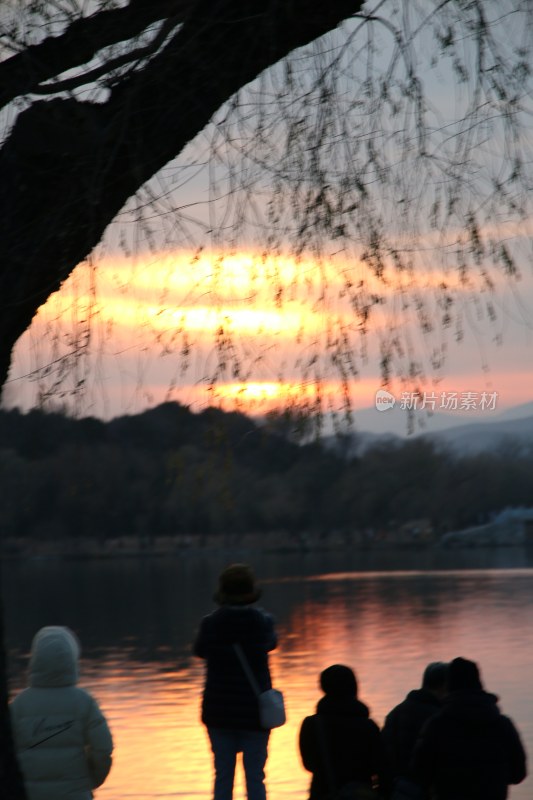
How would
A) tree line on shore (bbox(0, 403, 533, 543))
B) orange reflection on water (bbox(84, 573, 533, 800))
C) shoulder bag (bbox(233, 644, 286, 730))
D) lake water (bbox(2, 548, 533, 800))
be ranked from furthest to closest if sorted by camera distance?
tree line on shore (bbox(0, 403, 533, 543)) < lake water (bbox(2, 548, 533, 800)) < orange reflection on water (bbox(84, 573, 533, 800)) < shoulder bag (bbox(233, 644, 286, 730))

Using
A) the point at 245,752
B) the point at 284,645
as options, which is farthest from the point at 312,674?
the point at 245,752

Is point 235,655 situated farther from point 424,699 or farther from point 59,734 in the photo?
point 59,734

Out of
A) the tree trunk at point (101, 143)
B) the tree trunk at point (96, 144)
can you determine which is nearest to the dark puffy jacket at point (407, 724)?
the tree trunk at point (96, 144)

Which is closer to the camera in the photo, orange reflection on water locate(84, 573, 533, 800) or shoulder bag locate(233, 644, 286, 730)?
shoulder bag locate(233, 644, 286, 730)

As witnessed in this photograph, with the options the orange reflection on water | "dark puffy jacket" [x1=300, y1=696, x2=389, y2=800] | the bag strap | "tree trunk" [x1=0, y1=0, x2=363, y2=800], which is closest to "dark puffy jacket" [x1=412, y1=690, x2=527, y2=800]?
"dark puffy jacket" [x1=300, y1=696, x2=389, y2=800]

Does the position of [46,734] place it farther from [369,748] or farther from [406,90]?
[406,90]

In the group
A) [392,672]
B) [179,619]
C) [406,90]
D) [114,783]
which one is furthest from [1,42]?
[179,619]

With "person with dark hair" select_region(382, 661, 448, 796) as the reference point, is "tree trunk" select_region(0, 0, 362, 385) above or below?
above

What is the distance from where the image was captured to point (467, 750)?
461 cm

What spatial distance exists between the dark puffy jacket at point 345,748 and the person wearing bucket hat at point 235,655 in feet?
2.95

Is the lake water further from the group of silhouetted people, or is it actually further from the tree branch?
the tree branch

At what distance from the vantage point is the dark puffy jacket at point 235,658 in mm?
5645

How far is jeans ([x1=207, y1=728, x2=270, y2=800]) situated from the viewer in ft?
18.8

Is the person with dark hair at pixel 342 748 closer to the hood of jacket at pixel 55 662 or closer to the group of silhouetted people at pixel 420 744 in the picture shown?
the group of silhouetted people at pixel 420 744
